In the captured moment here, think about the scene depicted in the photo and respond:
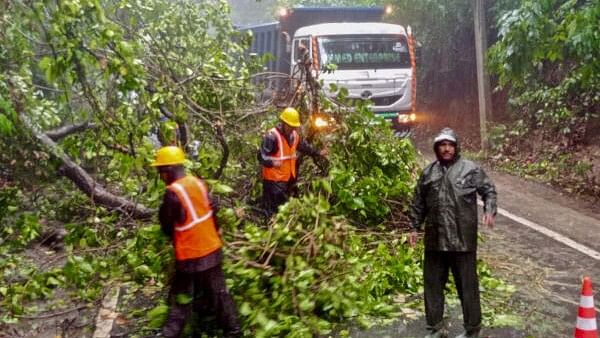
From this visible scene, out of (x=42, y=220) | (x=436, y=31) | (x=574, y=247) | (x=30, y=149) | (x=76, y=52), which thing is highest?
(x=436, y=31)

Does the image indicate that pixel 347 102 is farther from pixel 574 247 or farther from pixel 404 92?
pixel 404 92

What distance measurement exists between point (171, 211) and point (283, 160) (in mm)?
2386

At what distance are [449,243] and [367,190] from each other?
7.79 feet

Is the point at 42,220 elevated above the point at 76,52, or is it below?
below

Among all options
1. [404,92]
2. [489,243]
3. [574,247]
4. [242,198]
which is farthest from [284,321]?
[404,92]

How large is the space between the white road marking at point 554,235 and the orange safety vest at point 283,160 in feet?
11.1

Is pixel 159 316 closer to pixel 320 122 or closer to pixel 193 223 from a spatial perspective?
pixel 193 223

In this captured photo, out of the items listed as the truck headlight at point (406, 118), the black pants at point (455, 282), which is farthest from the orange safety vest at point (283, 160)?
the truck headlight at point (406, 118)

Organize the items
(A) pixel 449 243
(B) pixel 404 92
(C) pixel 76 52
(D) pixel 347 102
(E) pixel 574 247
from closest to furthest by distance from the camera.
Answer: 1. (A) pixel 449 243
2. (C) pixel 76 52
3. (E) pixel 574 247
4. (D) pixel 347 102
5. (B) pixel 404 92

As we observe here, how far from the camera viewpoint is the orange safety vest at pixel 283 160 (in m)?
6.53

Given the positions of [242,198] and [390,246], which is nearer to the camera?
[390,246]

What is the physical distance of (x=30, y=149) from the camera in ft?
26.8

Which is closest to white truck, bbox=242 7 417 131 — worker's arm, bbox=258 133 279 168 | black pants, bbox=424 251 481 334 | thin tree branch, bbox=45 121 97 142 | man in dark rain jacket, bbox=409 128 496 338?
thin tree branch, bbox=45 121 97 142

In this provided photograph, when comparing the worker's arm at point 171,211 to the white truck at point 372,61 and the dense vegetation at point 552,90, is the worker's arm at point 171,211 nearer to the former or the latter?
the dense vegetation at point 552,90
